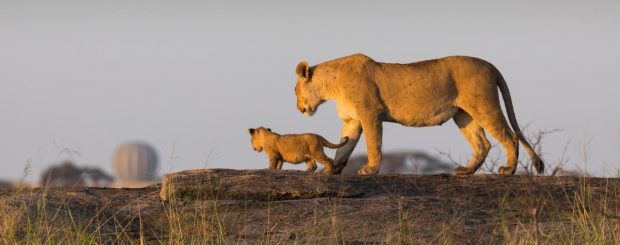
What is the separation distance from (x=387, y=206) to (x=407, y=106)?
103 inches

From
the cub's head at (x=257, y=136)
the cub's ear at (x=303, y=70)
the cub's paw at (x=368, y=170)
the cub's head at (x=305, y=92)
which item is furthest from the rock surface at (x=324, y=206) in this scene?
the cub's ear at (x=303, y=70)

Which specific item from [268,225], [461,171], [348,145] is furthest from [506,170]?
[268,225]

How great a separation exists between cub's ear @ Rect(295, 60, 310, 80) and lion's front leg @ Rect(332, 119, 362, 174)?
758mm

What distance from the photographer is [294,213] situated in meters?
8.75

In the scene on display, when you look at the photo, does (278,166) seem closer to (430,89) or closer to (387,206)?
(430,89)

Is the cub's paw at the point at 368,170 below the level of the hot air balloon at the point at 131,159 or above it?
above

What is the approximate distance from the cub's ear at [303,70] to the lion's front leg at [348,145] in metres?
0.76

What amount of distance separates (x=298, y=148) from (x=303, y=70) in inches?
45.7

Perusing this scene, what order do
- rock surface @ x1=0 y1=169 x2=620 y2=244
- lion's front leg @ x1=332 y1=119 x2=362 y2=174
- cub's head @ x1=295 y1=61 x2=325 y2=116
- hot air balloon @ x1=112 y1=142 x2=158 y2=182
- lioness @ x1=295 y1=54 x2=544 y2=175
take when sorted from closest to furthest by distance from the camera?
rock surface @ x1=0 y1=169 x2=620 y2=244 → lioness @ x1=295 y1=54 x2=544 y2=175 → lion's front leg @ x1=332 y1=119 x2=362 y2=174 → cub's head @ x1=295 y1=61 x2=325 y2=116 → hot air balloon @ x1=112 y1=142 x2=158 y2=182

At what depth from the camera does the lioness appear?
11.2 meters

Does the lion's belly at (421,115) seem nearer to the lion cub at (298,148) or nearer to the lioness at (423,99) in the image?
the lioness at (423,99)

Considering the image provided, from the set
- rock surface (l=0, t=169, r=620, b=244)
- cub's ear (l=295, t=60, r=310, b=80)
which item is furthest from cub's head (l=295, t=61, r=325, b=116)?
rock surface (l=0, t=169, r=620, b=244)

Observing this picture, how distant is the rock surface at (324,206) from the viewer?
26.8 feet

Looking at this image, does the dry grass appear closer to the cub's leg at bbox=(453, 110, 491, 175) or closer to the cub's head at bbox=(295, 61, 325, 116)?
the cub's leg at bbox=(453, 110, 491, 175)
